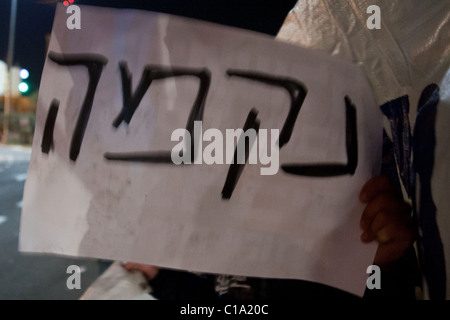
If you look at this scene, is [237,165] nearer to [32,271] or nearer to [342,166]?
[342,166]

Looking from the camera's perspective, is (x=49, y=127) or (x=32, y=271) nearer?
(x=49, y=127)

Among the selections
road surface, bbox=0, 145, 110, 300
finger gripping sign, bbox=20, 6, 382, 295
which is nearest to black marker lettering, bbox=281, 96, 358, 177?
finger gripping sign, bbox=20, 6, 382, 295

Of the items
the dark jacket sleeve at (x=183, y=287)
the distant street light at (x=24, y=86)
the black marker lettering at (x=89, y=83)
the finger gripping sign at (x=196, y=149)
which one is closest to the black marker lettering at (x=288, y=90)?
the finger gripping sign at (x=196, y=149)

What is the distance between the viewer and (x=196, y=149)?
0.62 meters

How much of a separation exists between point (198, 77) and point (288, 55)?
181 mm

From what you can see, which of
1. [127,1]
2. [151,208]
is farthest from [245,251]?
[127,1]

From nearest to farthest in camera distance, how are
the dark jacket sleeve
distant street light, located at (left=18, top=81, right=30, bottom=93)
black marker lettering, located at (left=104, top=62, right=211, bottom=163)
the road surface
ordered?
black marker lettering, located at (left=104, top=62, right=211, bottom=163)
the dark jacket sleeve
distant street light, located at (left=18, top=81, right=30, bottom=93)
the road surface

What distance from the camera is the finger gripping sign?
1.99ft

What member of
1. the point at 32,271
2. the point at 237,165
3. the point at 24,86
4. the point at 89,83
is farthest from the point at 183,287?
the point at 32,271

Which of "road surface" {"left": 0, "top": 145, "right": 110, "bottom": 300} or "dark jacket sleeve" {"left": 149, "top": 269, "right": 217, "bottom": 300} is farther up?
"dark jacket sleeve" {"left": 149, "top": 269, "right": 217, "bottom": 300}

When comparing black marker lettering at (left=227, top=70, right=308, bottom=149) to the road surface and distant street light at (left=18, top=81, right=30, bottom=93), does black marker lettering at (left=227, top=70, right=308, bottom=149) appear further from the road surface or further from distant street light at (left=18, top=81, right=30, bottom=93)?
the road surface

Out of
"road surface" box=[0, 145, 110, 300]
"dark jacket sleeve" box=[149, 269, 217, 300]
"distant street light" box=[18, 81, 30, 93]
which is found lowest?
"road surface" box=[0, 145, 110, 300]

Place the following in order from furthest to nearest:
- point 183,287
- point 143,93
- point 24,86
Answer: point 24,86
point 183,287
point 143,93

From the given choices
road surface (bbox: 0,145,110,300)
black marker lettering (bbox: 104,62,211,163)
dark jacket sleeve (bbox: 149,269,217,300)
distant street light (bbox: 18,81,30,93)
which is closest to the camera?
black marker lettering (bbox: 104,62,211,163)
